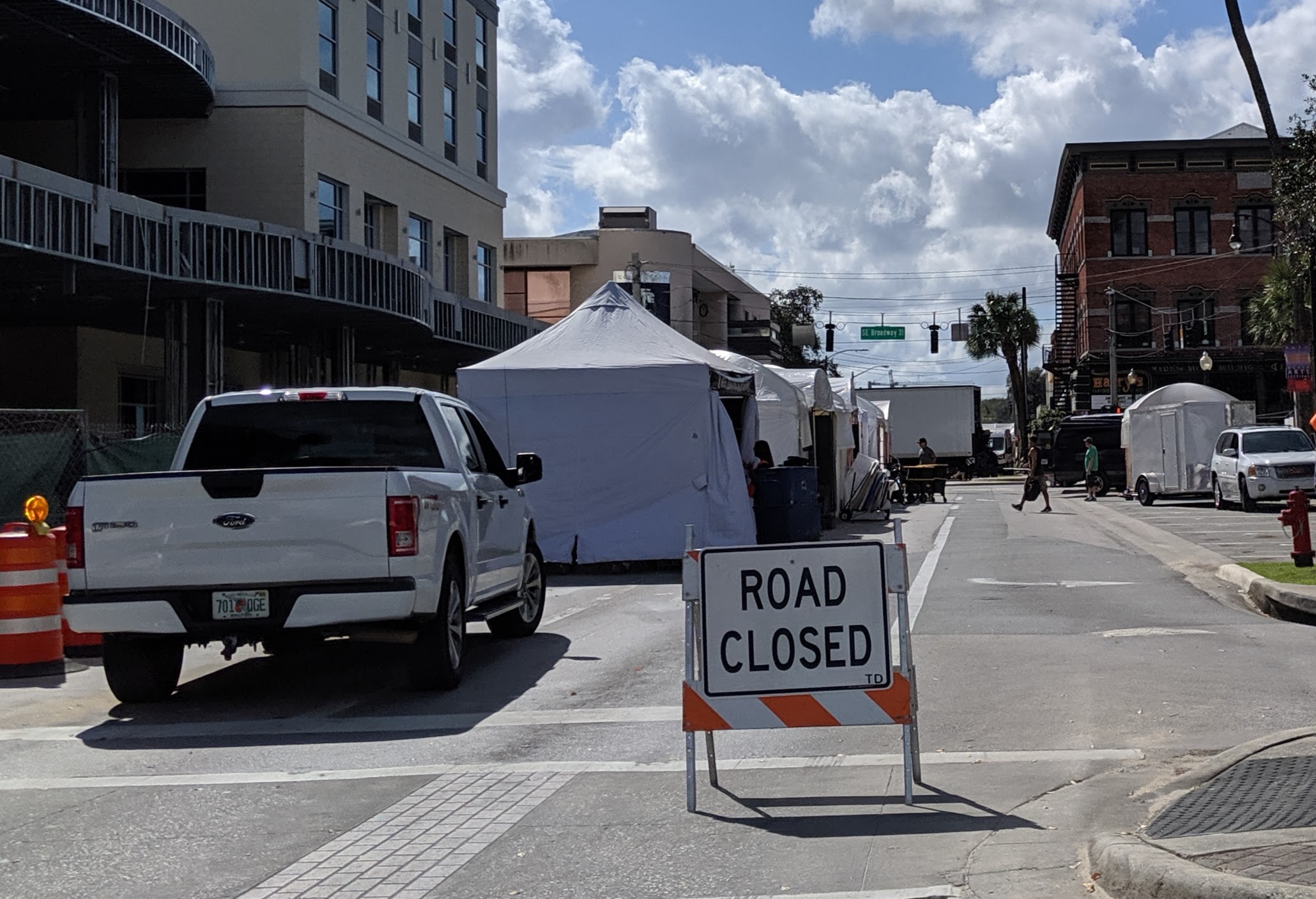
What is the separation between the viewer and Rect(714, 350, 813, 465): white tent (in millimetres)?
27406

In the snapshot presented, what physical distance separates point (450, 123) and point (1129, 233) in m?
34.3

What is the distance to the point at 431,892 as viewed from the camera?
5508mm

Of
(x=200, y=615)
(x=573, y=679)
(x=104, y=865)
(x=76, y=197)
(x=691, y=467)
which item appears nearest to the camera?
A: (x=104, y=865)

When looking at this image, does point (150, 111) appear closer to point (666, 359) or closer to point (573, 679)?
point (666, 359)

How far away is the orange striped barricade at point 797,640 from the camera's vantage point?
682 cm

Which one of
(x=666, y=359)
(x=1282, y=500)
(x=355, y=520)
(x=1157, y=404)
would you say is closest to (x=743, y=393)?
(x=666, y=359)

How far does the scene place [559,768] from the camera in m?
7.74

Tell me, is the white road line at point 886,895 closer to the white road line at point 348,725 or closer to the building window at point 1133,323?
the white road line at point 348,725

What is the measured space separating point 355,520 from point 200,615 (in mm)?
1123

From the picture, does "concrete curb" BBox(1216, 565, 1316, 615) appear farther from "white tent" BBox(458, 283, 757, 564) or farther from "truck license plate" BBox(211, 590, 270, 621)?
"truck license plate" BBox(211, 590, 270, 621)

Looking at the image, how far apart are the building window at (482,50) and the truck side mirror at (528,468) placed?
35.7 metres

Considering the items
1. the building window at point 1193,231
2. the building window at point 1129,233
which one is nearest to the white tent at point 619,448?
the building window at point 1129,233

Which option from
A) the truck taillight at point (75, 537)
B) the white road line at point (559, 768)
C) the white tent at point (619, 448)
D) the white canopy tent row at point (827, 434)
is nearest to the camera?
the white road line at point (559, 768)

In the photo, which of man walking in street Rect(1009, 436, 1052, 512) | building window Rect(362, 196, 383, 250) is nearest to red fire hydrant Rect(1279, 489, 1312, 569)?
man walking in street Rect(1009, 436, 1052, 512)
